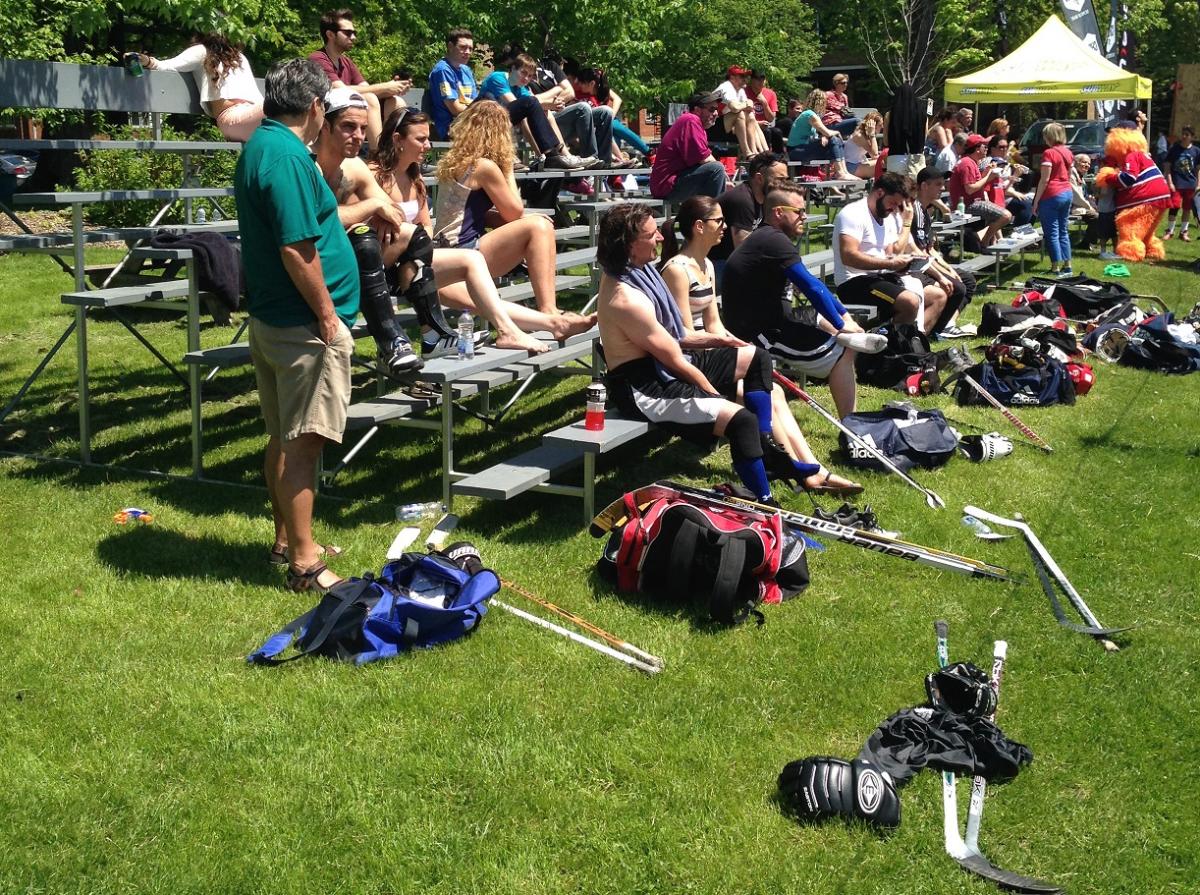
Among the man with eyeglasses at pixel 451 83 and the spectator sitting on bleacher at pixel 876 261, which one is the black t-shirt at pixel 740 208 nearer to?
the spectator sitting on bleacher at pixel 876 261

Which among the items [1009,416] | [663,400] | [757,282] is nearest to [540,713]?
[663,400]

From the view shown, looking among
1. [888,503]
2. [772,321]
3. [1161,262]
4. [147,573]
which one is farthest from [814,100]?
[147,573]

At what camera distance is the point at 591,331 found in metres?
7.87

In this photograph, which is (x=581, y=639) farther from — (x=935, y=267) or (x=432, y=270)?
(x=935, y=267)

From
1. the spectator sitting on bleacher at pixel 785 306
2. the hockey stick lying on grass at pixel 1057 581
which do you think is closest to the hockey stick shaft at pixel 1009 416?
the spectator sitting on bleacher at pixel 785 306

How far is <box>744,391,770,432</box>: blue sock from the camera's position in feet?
22.6

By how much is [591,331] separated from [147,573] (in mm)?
3131

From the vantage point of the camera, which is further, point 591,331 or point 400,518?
point 591,331

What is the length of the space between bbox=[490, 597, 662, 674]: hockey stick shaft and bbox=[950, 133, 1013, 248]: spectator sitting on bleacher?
38.7 feet

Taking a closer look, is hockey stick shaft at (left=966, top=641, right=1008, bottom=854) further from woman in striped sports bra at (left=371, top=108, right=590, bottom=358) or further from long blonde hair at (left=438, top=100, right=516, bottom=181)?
long blonde hair at (left=438, top=100, right=516, bottom=181)

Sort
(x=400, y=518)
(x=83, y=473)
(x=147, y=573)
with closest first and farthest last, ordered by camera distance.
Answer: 1. (x=147, y=573)
2. (x=400, y=518)
3. (x=83, y=473)

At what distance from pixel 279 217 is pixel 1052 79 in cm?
1981

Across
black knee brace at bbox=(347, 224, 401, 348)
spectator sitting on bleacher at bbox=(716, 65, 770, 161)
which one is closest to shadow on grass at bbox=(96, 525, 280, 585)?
black knee brace at bbox=(347, 224, 401, 348)

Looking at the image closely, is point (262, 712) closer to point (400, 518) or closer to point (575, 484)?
point (400, 518)
